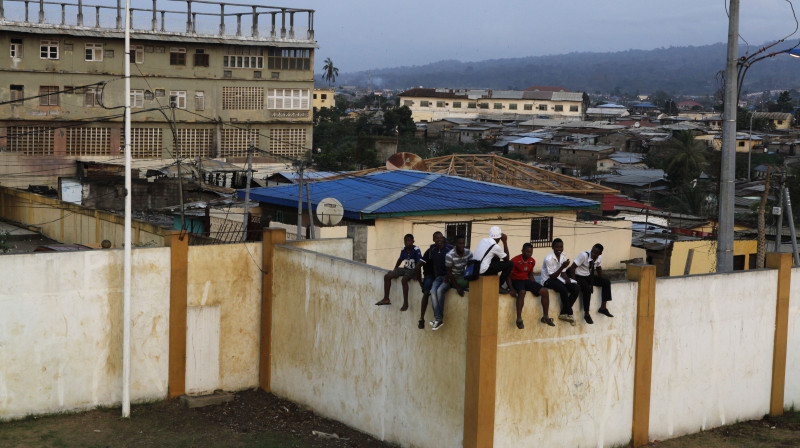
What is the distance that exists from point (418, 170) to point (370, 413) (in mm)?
17360

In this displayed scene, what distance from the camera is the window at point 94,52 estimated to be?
148 feet

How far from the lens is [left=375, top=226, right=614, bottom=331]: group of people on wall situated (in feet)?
38.2

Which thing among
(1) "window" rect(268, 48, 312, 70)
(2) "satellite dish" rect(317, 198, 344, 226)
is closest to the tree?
(1) "window" rect(268, 48, 312, 70)

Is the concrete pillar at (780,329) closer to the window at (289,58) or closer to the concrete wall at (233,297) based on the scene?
the concrete wall at (233,297)

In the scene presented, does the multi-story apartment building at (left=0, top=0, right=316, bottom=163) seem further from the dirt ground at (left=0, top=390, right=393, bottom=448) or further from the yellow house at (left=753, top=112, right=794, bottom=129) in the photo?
the yellow house at (left=753, top=112, right=794, bottom=129)

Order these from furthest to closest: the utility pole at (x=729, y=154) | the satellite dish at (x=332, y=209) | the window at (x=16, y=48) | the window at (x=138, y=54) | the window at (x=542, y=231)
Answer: the window at (x=138, y=54)
the window at (x=16, y=48)
the window at (x=542, y=231)
the satellite dish at (x=332, y=209)
the utility pole at (x=729, y=154)

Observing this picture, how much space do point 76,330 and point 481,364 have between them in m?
7.57

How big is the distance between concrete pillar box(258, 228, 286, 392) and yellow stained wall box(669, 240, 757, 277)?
16.8 meters

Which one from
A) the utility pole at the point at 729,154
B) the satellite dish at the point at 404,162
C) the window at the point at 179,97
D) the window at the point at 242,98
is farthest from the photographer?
the window at the point at 242,98

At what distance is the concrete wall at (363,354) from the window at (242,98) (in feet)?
112

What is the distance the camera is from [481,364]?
468 inches

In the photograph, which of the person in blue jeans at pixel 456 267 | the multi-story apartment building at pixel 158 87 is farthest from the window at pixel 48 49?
the person in blue jeans at pixel 456 267

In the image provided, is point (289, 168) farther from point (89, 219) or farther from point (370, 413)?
point (370, 413)

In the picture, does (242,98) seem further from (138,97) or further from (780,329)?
(780,329)
